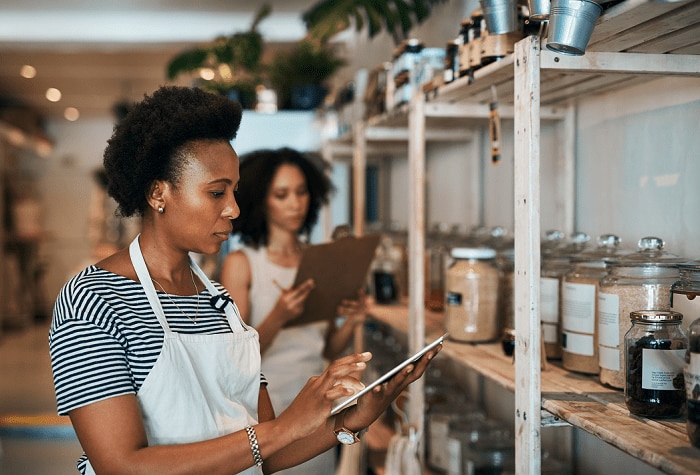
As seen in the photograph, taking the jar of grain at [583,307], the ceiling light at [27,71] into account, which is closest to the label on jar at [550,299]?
the jar of grain at [583,307]

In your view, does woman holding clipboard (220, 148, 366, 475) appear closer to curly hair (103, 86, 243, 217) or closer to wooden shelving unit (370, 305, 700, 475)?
wooden shelving unit (370, 305, 700, 475)

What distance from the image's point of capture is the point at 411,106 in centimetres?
230

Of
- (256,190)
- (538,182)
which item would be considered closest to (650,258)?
(538,182)

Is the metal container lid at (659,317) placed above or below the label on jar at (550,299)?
above

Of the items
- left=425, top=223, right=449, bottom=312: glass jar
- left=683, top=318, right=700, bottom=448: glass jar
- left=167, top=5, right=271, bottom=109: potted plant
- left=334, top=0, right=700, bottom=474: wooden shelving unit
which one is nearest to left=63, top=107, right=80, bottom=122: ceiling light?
left=167, top=5, right=271, bottom=109: potted plant

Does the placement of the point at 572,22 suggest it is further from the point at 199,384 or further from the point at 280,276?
the point at 280,276

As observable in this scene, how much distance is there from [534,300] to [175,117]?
81 centimetres

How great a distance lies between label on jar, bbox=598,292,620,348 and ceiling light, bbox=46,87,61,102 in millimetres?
9439

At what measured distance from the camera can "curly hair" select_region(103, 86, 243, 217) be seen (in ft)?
4.90

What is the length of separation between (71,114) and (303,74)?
8.73 metres

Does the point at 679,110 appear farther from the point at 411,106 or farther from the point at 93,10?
the point at 93,10

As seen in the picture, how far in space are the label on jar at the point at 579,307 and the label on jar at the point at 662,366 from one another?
37 centimetres

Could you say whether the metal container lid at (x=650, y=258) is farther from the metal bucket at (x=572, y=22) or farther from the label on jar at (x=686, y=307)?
the metal bucket at (x=572, y=22)

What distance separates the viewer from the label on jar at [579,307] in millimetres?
1654
